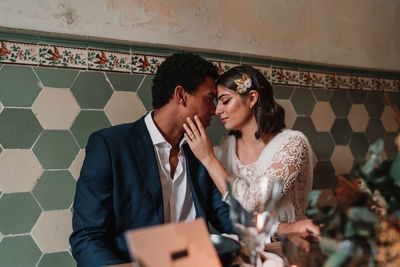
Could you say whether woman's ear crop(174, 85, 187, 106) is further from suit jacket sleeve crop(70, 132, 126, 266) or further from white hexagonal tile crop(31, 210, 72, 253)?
white hexagonal tile crop(31, 210, 72, 253)

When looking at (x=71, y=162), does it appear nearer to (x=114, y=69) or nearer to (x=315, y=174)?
(x=114, y=69)

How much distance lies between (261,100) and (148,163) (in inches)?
28.1

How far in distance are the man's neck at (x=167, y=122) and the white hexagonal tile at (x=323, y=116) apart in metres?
1.15

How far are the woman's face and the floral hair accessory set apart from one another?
0.10 ft

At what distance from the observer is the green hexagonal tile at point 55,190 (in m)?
1.56

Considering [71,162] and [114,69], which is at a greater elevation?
[114,69]

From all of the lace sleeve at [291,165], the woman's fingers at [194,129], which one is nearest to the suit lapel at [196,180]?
the woman's fingers at [194,129]

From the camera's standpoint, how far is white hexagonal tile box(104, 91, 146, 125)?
172 centimetres

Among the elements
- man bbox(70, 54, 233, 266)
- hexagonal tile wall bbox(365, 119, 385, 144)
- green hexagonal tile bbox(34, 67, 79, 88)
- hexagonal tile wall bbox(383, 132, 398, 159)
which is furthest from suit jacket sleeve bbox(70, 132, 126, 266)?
hexagonal tile wall bbox(383, 132, 398, 159)

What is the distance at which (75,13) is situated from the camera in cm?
163

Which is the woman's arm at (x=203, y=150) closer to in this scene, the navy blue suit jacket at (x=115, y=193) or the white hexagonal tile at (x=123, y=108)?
the navy blue suit jacket at (x=115, y=193)

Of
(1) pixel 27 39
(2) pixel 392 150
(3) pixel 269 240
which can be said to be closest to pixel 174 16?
(1) pixel 27 39

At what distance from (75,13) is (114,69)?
32 cm

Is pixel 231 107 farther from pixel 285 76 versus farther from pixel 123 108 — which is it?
pixel 285 76
